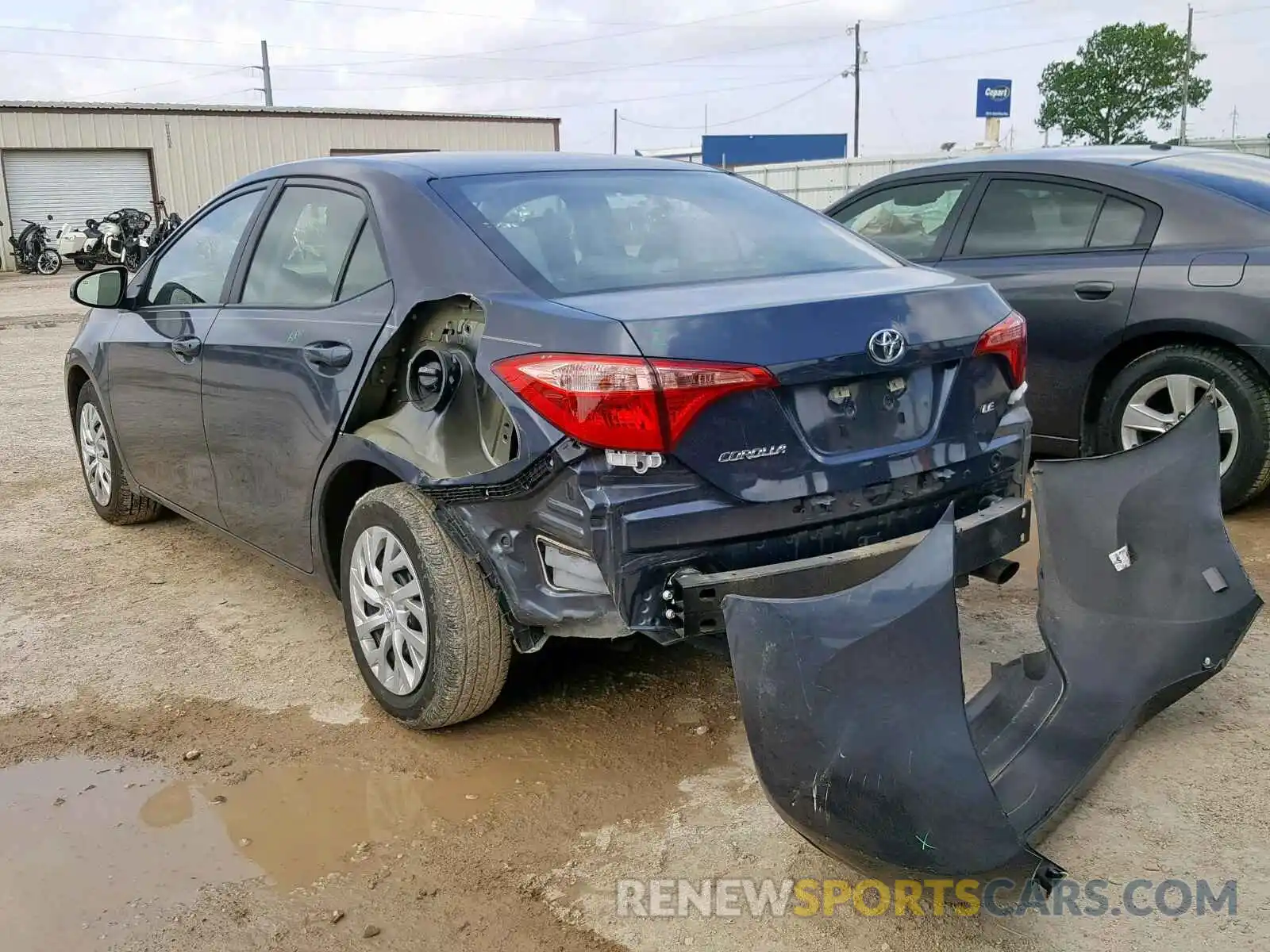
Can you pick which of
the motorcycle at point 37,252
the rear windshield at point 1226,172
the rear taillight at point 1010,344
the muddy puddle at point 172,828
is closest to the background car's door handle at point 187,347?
the muddy puddle at point 172,828

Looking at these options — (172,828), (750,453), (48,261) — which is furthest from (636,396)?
(48,261)

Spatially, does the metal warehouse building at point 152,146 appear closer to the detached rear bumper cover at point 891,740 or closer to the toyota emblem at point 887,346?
the toyota emblem at point 887,346

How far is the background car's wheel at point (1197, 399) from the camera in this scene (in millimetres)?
4793

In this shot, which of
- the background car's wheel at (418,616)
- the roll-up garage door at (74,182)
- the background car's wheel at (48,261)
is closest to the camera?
the background car's wheel at (418,616)

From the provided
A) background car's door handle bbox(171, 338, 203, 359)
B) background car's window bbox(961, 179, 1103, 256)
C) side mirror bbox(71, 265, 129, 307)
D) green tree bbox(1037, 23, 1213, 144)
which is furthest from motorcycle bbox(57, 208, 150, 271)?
green tree bbox(1037, 23, 1213, 144)

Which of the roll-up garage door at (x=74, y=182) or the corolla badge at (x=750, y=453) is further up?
the roll-up garage door at (x=74, y=182)

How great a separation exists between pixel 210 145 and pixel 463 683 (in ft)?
118

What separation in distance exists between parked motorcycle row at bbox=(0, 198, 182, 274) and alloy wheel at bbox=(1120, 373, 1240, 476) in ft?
87.1

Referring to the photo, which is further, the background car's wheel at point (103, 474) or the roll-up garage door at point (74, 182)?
the roll-up garage door at point (74, 182)

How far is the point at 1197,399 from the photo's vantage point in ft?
16.3

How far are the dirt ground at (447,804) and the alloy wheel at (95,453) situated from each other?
1.17 m

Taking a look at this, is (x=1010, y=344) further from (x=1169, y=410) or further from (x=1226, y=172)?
(x=1226, y=172)

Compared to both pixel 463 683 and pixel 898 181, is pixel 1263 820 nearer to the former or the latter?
pixel 463 683

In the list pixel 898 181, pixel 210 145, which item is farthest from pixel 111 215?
pixel 898 181
